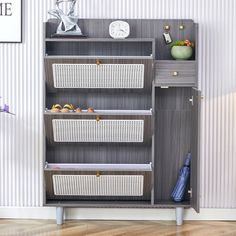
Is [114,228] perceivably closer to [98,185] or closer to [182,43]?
[98,185]

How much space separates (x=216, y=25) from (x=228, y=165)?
1230mm

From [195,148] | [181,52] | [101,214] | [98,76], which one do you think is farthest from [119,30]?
[101,214]

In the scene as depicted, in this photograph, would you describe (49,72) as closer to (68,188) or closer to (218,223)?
(68,188)

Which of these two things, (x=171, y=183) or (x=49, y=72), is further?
(x=171, y=183)

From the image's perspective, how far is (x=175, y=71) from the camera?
578 centimetres

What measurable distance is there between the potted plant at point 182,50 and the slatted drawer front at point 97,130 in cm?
63

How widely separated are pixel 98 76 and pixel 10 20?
38.4 inches

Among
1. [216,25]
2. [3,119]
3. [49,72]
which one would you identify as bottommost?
[3,119]

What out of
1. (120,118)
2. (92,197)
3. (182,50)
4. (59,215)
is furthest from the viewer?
(92,197)

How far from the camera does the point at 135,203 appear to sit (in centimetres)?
593

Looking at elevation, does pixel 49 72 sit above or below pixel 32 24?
below

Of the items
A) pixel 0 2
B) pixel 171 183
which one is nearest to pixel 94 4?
pixel 0 2

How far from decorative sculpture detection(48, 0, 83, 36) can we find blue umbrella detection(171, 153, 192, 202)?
1433 mm

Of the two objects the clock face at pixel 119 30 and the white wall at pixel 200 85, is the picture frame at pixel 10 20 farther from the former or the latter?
the clock face at pixel 119 30
